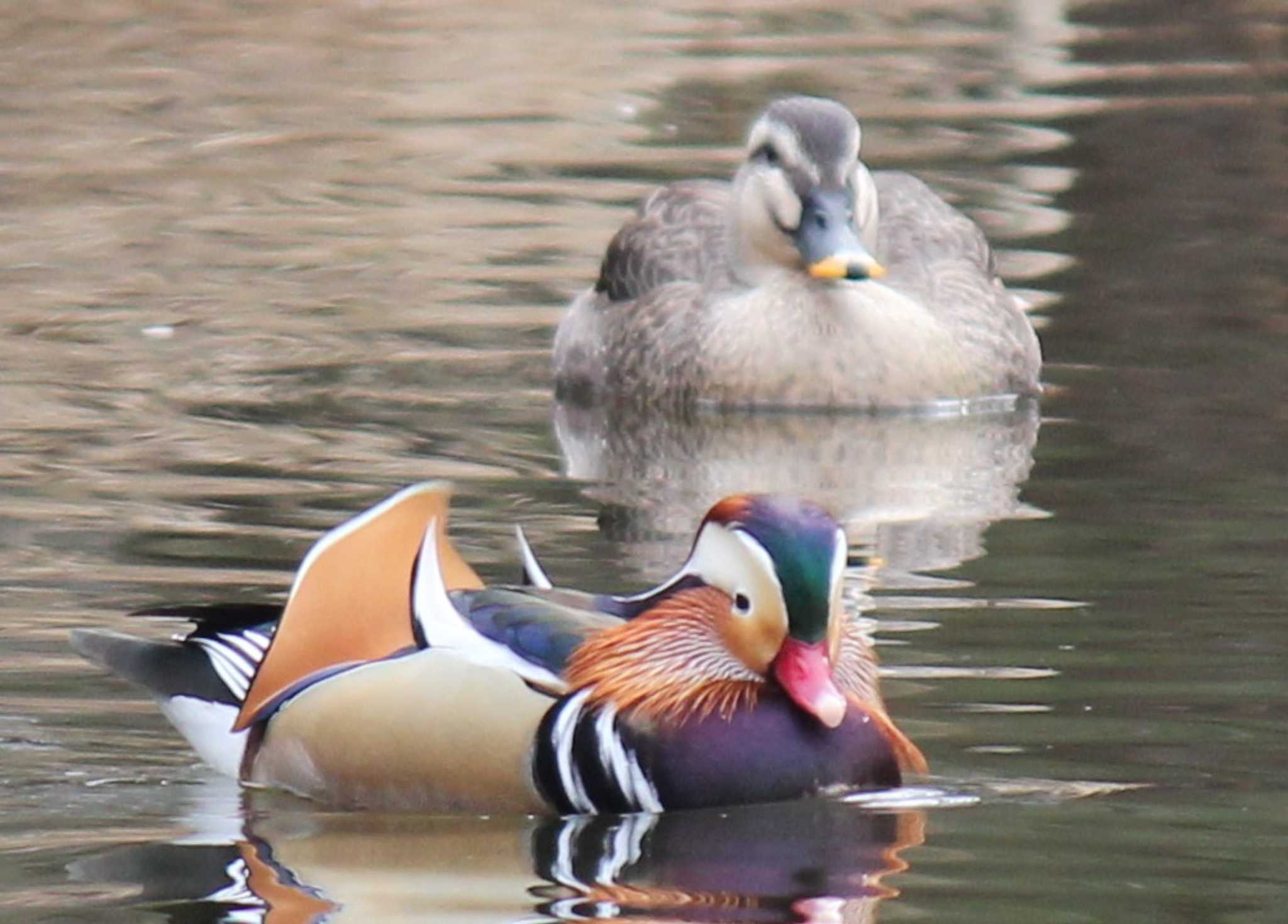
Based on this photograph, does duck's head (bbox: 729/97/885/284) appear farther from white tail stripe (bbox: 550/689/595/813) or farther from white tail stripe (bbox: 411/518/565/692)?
white tail stripe (bbox: 550/689/595/813)

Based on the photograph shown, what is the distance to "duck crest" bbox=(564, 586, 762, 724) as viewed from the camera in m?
6.14

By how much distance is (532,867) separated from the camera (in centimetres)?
587

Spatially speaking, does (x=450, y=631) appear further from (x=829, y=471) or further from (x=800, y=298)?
(x=800, y=298)

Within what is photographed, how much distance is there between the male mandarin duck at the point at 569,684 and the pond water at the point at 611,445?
9 cm

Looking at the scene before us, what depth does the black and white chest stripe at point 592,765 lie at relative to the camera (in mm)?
6121

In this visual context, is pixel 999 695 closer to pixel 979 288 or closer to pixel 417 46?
pixel 979 288

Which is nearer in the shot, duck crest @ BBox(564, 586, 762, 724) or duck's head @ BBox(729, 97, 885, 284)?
duck crest @ BBox(564, 586, 762, 724)

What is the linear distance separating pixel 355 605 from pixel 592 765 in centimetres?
61

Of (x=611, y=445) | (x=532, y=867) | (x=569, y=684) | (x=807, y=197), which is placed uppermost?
(x=807, y=197)

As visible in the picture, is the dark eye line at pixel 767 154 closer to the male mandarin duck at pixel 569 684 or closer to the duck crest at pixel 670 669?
the male mandarin duck at pixel 569 684

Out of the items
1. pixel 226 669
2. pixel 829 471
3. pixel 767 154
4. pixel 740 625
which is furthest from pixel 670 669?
pixel 767 154

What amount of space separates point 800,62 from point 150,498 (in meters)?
11.7

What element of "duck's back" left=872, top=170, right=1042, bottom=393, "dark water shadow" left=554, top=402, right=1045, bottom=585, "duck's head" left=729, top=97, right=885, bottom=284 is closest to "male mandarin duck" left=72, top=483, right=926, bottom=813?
"dark water shadow" left=554, top=402, right=1045, bottom=585

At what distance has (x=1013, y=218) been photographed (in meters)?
14.7
